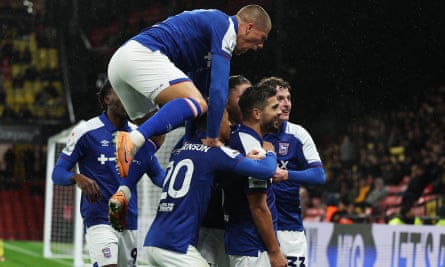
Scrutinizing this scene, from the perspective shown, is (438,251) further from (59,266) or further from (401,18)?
(401,18)

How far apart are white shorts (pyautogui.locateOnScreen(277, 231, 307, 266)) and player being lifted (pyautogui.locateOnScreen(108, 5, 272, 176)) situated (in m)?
1.21


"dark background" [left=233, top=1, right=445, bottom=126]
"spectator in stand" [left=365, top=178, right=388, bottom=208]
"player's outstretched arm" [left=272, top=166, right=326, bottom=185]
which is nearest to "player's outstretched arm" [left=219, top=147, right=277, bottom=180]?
Answer: "player's outstretched arm" [left=272, top=166, right=326, bottom=185]

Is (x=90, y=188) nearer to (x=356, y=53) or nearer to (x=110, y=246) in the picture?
(x=110, y=246)

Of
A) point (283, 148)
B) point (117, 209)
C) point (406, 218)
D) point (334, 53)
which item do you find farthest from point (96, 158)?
point (334, 53)

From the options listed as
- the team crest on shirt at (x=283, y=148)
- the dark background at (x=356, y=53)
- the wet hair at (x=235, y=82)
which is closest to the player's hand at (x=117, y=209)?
the wet hair at (x=235, y=82)

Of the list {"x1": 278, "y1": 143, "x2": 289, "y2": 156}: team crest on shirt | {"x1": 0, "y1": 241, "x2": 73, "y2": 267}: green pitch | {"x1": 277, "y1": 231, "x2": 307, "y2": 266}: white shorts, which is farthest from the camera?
{"x1": 0, "y1": 241, "x2": 73, "y2": 267}: green pitch

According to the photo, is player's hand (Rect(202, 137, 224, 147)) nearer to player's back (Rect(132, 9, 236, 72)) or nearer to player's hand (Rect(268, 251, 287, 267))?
player's hand (Rect(268, 251, 287, 267))

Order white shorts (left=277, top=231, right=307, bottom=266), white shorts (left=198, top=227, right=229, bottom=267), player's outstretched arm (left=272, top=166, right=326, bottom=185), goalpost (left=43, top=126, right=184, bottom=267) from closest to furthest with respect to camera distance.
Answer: white shorts (left=198, top=227, right=229, bottom=267), player's outstretched arm (left=272, top=166, right=326, bottom=185), white shorts (left=277, top=231, right=307, bottom=266), goalpost (left=43, top=126, right=184, bottom=267)

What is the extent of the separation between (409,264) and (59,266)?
6512 mm

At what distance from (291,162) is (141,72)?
4.90 ft

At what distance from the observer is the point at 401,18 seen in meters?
19.6

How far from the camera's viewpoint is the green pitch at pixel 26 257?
48.0 feet

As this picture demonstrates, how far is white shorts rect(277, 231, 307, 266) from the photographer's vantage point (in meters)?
6.34

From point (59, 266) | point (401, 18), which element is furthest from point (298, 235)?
point (401, 18)
